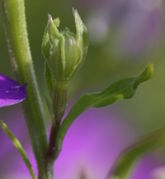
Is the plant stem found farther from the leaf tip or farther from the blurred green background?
the blurred green background

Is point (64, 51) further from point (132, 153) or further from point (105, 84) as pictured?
point (105, 84)

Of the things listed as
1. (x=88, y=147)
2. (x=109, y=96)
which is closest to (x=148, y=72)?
(x=109, y=96)

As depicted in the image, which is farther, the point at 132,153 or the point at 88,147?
the point at 88,147

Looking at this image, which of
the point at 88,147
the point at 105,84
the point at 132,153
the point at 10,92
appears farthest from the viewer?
the point at 105,84

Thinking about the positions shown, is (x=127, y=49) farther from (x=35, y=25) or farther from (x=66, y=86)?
(x=66, y=86)

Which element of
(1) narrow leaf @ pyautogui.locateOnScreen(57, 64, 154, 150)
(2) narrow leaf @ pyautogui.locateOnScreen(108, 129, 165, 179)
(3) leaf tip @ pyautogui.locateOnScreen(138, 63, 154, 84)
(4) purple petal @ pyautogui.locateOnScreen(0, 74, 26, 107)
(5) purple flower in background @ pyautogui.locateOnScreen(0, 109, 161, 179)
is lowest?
(5) purple flower in background @ pyautogui.locateOnScreen(0, 109, 161, 179)

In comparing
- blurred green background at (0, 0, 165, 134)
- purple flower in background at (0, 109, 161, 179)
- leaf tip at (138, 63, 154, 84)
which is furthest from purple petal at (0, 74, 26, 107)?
blurred green background at (0, 0, 165, 134)

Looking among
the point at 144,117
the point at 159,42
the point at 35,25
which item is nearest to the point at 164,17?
the point at 159,42

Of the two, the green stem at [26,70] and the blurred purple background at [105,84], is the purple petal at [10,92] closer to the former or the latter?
the green stem at [26,70]
